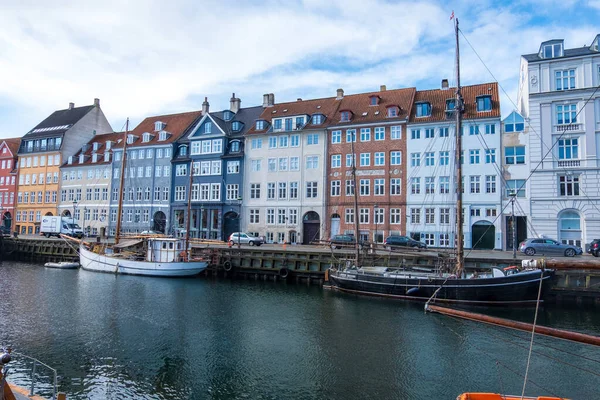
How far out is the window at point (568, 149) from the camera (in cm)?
3638

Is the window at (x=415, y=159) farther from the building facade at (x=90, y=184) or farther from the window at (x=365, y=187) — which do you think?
the building facade at (x=90, y=184)

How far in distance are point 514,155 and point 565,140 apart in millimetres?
4179

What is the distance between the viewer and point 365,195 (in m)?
44.0

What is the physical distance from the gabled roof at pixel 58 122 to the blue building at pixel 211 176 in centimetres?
2272

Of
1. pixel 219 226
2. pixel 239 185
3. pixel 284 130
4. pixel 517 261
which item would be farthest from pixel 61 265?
pixel 517 261

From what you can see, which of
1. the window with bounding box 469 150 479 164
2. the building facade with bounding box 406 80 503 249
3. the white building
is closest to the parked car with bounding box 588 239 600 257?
the white building

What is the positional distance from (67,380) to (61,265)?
31686 mm

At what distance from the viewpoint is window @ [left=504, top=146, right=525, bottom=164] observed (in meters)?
38.2

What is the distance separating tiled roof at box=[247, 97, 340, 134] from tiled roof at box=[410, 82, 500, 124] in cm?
975

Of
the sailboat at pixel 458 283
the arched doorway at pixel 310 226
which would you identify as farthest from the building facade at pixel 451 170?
the sailboat at pixel 458 283

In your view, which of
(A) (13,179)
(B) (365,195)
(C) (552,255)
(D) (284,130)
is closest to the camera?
(C) (552,255)

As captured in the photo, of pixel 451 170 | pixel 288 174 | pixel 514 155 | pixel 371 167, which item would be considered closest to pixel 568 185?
pixel 514 155

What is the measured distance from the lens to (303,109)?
50.7m

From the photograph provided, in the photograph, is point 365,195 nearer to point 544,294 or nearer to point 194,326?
point 544,294
